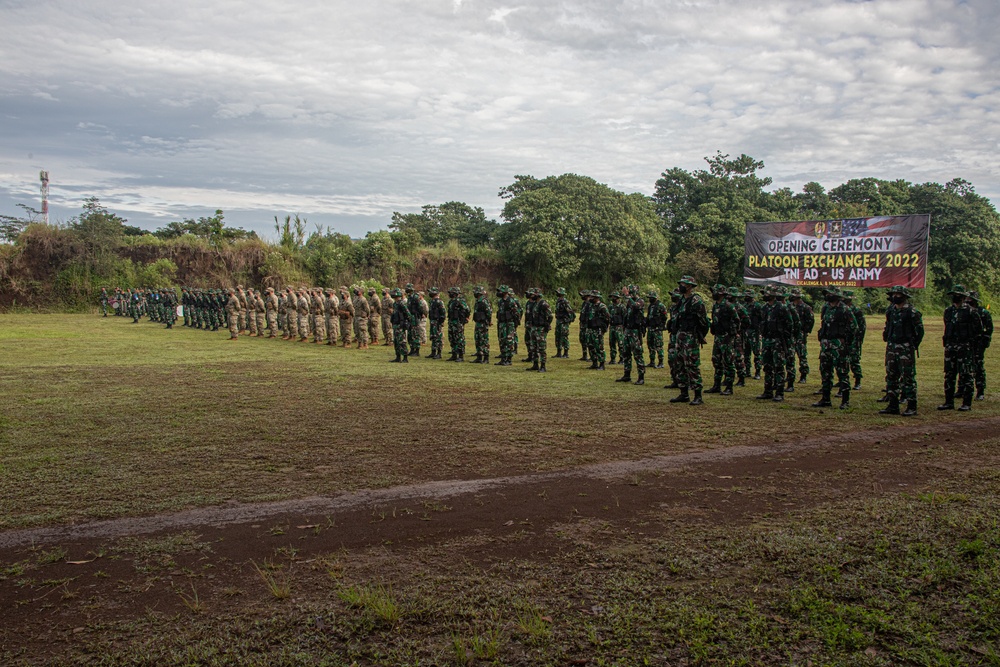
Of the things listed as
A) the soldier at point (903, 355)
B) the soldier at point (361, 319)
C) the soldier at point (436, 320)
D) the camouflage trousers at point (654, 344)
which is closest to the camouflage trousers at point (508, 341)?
the soldier at point (436, 320)

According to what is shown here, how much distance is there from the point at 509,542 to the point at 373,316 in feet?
55.5

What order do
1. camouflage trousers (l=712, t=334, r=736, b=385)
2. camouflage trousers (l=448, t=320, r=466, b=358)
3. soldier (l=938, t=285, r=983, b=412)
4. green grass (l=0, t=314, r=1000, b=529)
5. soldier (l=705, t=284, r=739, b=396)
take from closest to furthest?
green grass (l=0, t=314, r=1000, b=529) → soldier (l=938, t=285, r=983, b=412) → soldier (l=705, t=284, r=739, b=396) → camouflage trousers (l=712, t=334, r=736, b=385) → camouflage trousers (l=448, t=320, r=466, b=358)

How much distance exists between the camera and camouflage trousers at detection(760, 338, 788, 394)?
36.9ft

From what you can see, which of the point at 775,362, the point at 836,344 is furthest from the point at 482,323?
the point at 836,344

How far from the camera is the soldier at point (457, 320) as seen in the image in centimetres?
1648

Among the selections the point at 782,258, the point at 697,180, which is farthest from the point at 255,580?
the point at 697,180

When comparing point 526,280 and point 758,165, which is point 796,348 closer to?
point 526,280

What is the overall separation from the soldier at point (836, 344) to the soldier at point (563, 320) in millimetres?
7245

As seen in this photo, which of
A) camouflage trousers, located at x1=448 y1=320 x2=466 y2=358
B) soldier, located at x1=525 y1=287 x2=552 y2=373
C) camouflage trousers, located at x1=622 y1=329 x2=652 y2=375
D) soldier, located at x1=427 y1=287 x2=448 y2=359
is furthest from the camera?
soldier, located at x1=427 y1=287 x2=448 y2=359

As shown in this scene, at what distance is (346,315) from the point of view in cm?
2048

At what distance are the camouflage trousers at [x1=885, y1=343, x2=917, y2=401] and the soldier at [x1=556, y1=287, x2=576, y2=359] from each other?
26.5ft

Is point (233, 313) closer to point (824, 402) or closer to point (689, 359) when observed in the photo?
point (689, 359)

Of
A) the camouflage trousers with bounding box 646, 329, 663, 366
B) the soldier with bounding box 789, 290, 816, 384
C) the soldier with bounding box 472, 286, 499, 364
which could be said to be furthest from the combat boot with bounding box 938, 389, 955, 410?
the soldier with bounding box 472, 286, 499, 364

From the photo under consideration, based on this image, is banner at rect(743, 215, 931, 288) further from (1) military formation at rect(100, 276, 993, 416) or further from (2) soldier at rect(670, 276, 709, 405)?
(2) soldier at rect(670, 276, 709, 405)
